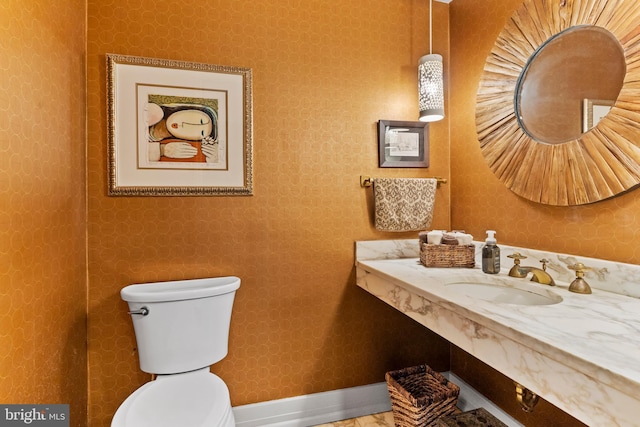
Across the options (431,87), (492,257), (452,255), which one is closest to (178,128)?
(431,87)

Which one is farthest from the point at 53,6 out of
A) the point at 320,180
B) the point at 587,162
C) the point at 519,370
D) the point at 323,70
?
the point at 587,162

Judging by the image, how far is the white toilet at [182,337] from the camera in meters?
1.19

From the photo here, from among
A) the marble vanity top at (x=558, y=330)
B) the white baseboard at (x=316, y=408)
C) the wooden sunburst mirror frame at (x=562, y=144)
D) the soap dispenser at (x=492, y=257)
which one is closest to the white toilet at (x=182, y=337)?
the white baseboard at (x=316, y=408)

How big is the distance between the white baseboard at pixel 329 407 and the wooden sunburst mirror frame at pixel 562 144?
3.63ft

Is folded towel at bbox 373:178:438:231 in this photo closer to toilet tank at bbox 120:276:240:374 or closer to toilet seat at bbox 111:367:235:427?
toilet tank at bbox 120:276:240:374

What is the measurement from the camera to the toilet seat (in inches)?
41.1

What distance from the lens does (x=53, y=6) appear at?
1150mm

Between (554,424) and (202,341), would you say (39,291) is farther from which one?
(554,424)

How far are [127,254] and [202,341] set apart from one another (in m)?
0.52

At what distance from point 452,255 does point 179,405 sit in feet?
4.16

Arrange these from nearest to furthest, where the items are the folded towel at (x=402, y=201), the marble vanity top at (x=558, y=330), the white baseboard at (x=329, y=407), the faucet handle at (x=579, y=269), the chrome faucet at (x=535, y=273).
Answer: the marble vanity top at (x=558, y=330) < the faucet handle at (x=579, y=269) < the chrome faucet at (x=535, y=273) < the white baseboard at (x=329, y=407) < the folded towel at (x=402, y=201)

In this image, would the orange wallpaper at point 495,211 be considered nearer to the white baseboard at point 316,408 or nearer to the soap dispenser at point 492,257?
the soap dispenser at point 492,257

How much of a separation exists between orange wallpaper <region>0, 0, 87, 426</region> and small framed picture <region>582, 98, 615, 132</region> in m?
1.82
